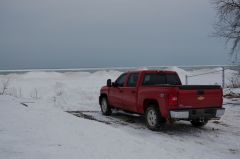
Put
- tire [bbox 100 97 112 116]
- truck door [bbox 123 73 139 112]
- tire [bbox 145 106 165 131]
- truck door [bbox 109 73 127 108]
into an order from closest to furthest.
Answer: tire [bbox 145 106 165 131] < truck door [bbox 123 73 139 112] < truck door [bbox 109 73 127 108] < tire [bbox 100 97 112 116]

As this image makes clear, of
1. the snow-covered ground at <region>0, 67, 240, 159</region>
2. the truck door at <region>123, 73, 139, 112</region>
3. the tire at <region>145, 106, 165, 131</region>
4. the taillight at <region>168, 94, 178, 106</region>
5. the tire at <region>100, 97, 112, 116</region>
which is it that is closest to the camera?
the snow-covered ground at <region>0, 67, 240, 159</region>

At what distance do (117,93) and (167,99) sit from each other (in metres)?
3.49

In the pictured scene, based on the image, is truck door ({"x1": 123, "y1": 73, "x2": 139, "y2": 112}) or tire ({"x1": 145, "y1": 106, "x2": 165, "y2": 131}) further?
truck door ({"x1": 123, "y1": 73, "x2": 139, "y2": 112})

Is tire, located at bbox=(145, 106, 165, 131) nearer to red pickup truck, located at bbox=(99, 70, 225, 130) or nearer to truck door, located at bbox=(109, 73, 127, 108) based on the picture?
red pickup truck, located at bbox=(99, 70, 225, 130)

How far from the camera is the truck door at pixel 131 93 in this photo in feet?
40.3

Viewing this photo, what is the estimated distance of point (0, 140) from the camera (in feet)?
23.0

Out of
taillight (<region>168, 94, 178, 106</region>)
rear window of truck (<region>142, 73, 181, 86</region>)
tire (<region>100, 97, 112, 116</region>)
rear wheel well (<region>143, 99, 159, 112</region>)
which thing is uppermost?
rear window of truck (<region>142, 73, 181, 86</region>)

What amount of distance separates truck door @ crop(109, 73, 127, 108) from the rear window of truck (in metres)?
1.28

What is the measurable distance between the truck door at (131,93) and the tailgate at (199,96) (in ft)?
7.19

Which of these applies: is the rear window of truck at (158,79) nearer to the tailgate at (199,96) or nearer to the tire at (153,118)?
the tire at (153,118)

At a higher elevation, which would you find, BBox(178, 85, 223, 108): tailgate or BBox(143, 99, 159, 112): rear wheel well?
BBox(178, 85, 223, 108): tailgate

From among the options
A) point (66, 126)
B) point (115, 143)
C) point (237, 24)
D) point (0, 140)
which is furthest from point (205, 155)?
point (237, 24)

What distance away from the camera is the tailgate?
1035 cm

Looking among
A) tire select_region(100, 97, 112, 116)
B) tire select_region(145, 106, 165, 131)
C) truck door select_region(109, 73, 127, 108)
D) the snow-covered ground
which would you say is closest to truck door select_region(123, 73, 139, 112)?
truck door select_region(109, 73, 127, 108)
